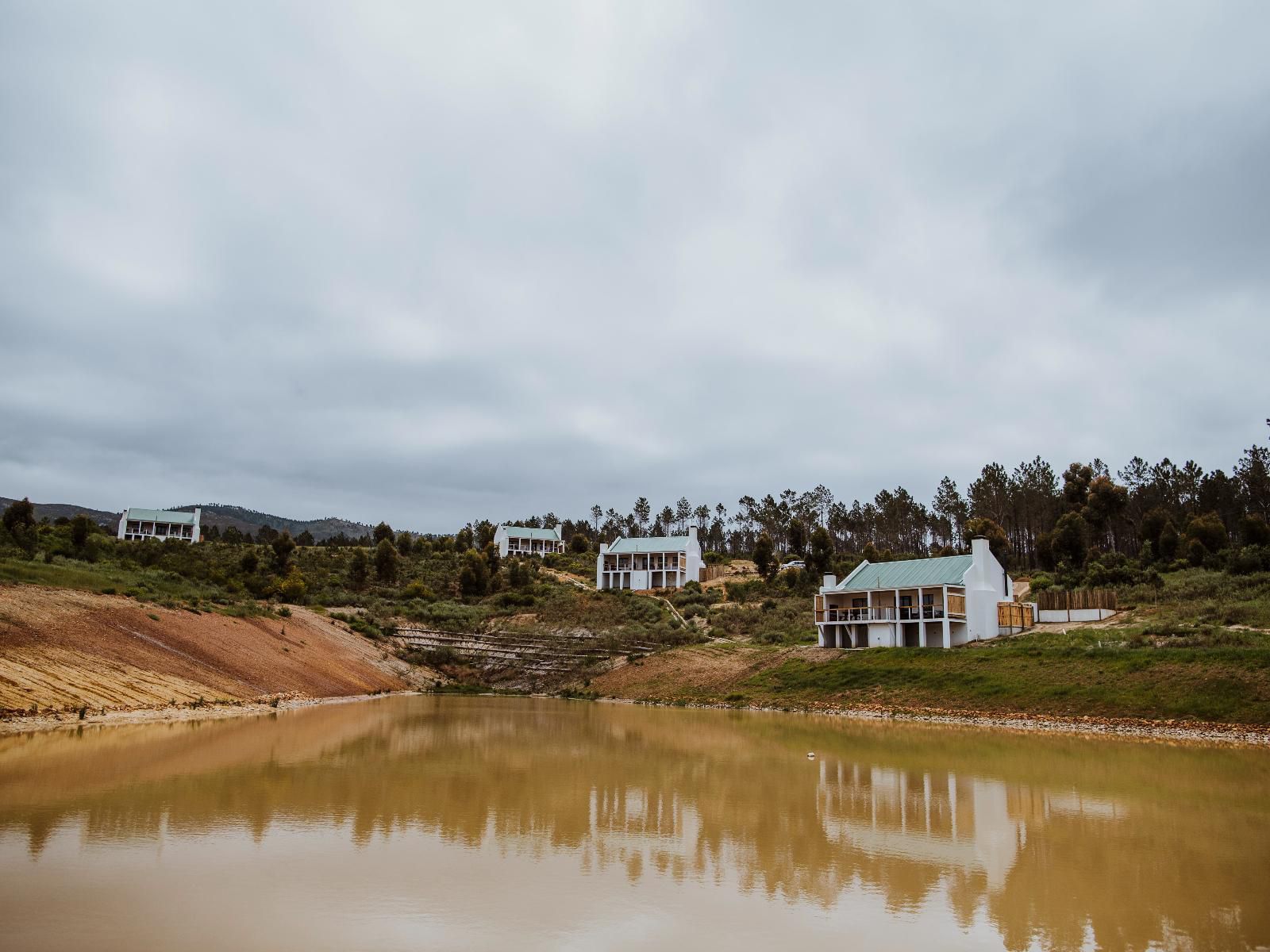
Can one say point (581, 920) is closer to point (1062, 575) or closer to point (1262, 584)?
point (1262, 584)

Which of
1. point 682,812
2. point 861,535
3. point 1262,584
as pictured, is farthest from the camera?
point 861,535

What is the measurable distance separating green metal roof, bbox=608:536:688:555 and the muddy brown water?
57907 millimetres

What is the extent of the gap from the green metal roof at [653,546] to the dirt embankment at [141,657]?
38409 mm

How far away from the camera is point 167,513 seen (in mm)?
101688

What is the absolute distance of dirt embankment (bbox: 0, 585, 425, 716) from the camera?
2414cm

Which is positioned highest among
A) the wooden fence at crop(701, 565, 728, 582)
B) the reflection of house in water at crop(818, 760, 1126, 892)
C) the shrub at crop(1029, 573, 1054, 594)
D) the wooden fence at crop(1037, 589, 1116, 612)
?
the wooden fence at crop(701, 565, 728, 582)

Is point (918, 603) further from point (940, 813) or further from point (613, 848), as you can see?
point (613, 848)

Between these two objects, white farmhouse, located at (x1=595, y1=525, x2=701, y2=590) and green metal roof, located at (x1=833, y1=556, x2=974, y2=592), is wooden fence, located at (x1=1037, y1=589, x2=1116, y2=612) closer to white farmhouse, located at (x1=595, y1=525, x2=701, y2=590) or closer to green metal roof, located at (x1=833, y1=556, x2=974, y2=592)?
green metal roof, located at (x1=833, y1=556, x2=974, y2=592)

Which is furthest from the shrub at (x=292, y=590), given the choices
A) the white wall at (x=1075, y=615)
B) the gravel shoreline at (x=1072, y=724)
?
the white wall at (x=1075, y=615)

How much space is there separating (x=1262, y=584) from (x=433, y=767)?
145 feet

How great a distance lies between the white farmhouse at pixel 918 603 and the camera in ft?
142

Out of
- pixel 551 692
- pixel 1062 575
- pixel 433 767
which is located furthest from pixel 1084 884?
pixel 1062 575

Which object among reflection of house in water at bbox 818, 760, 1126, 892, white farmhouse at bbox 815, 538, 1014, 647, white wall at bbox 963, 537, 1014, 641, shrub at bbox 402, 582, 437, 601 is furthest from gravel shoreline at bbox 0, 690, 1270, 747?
shrub at bbox 402, 582, 437, 601

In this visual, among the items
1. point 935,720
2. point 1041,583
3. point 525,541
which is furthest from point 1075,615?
point 525,541
